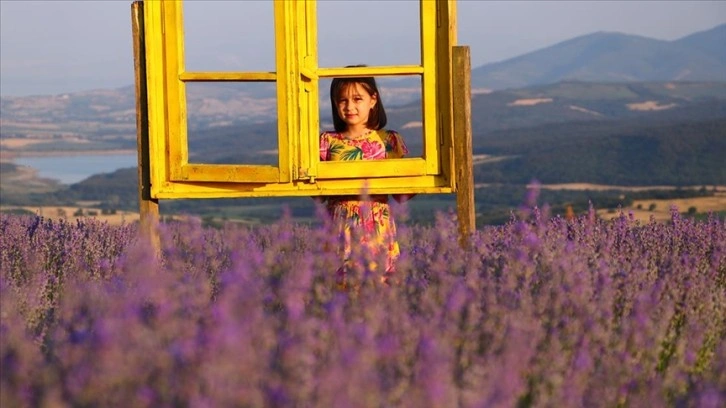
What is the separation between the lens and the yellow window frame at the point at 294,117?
16.8ft

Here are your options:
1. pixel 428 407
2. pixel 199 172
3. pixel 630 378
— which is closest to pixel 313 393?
pixel 428 407

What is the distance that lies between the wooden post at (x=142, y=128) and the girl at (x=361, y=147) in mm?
739

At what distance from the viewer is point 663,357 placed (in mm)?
3566

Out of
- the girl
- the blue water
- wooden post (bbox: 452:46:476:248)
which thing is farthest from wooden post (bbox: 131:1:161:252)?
the blue water

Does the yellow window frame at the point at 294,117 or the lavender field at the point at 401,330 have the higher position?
the yellow window frame at the point at 294,117

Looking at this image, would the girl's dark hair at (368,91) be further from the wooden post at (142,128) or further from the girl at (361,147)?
the wooden post at (142,128)

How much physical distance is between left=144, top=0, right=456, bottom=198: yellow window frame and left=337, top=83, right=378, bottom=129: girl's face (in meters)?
0.34

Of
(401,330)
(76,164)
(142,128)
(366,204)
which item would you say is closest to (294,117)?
(366,204)

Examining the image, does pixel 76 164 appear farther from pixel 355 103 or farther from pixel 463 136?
pixel 463 136

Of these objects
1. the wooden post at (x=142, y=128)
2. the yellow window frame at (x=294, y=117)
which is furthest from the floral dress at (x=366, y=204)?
the wooden post at (x=142, y=128)

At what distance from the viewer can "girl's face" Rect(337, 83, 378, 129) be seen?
5527 millimetres

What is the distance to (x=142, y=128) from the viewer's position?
5246mm

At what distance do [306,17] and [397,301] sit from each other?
78.3 inches

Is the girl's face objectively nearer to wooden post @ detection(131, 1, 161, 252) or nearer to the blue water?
wooden post @ detection(131, 1, 161, 252)
